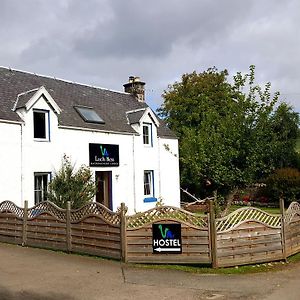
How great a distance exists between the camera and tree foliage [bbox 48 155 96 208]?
57.7 feet

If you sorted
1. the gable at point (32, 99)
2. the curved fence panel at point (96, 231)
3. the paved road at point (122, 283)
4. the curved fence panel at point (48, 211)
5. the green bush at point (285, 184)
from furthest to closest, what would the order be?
the green bush at point (285, 184) → the gable at point (32, 99) → the curved fence panel at point (48, 211) → the curved fence panel at point (96, 231) → the paved road at point (122, 283)

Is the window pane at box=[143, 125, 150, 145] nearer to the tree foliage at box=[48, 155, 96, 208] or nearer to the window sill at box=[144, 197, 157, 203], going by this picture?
the window sill at box=[144, 197, 157, 203]

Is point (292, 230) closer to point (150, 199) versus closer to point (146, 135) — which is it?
point (150, 199)

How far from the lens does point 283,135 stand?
44500mm

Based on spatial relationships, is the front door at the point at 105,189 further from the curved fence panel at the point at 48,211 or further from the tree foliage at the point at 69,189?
the curved fence panel at the point at 48,211

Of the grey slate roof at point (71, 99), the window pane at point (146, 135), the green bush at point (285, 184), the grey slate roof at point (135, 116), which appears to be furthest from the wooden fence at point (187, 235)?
the green bush at point (285, 184)

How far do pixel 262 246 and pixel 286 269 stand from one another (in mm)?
828

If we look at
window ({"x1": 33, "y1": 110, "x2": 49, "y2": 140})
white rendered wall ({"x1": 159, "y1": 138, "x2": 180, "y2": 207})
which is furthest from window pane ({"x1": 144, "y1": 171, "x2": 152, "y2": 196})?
window ({"x1": 33, "y1": 110, "x2": 49, "y2": 140})

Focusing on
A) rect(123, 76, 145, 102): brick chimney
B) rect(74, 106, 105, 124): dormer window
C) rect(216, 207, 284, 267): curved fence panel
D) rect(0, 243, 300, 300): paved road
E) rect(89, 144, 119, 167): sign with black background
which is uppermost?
rect(123, 76, 145, 102): brick chimney

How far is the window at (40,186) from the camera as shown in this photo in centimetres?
1920

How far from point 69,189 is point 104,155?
4831 millimetres

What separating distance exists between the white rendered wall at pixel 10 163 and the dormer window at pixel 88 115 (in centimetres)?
468

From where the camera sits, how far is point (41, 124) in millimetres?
19547

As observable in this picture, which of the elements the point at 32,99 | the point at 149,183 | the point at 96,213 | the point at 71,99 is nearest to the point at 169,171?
the point at 149,183
